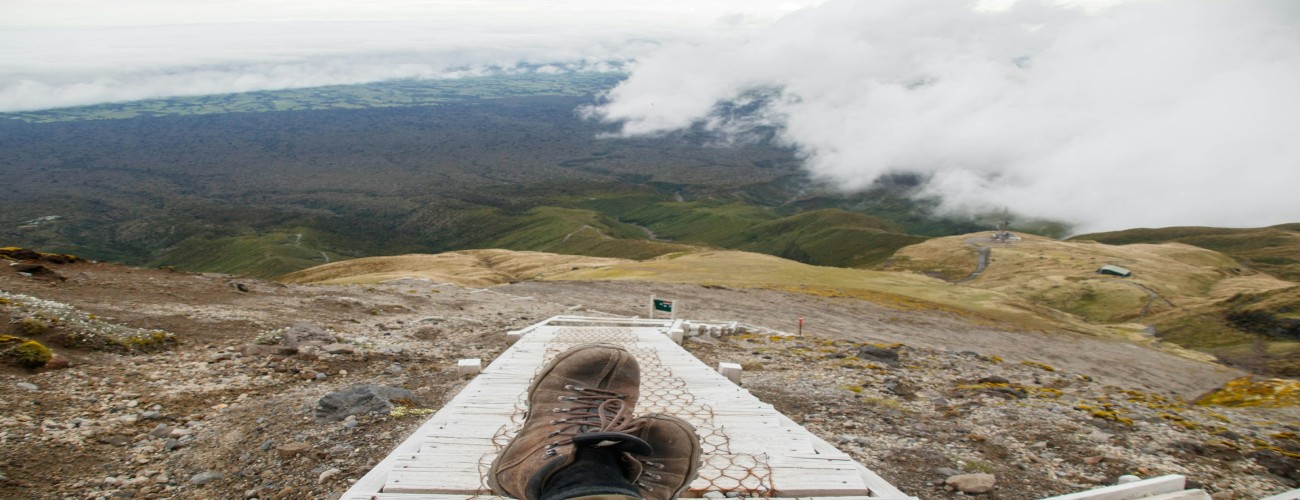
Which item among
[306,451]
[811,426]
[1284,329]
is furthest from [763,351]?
[1284,329]

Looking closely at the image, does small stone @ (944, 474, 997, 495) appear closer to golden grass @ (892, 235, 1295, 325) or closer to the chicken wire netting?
the chicken wire netting

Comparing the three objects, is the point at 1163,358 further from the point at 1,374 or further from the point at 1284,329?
the point at 1,374

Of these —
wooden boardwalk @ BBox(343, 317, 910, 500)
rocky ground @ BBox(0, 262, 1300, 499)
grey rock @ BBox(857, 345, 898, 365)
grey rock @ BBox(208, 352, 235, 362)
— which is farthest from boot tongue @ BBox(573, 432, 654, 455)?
grey rock @ BBox(857, 345, 898, 365)

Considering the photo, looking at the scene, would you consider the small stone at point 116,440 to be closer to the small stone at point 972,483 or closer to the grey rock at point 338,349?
the grey rock at point 338,349

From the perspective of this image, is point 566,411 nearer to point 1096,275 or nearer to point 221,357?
point 221,357

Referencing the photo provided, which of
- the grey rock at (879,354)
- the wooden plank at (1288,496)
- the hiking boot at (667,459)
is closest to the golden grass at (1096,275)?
the grey rock at (879,354)

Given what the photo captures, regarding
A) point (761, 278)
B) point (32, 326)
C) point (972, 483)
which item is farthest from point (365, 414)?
point (761, 278)
